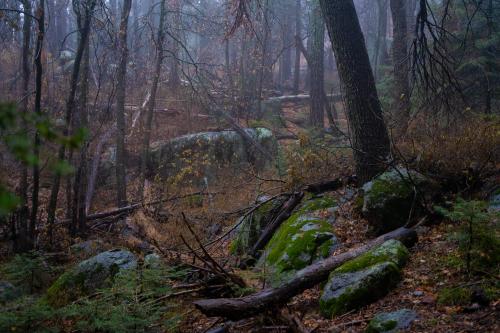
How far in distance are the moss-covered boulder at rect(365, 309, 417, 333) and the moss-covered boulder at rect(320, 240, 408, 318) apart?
18.9 inches

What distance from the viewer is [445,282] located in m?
4.36

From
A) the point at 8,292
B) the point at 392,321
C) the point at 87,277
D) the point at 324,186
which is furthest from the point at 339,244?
the point at 8,292

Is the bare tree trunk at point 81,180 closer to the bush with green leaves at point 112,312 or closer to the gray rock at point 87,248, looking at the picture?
the gray rock at point 87,248

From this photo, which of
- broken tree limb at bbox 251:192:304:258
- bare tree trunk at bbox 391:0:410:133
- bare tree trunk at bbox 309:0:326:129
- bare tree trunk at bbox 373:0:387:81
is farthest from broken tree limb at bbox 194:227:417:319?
bare tree trunk at bbox 373:0:387:81

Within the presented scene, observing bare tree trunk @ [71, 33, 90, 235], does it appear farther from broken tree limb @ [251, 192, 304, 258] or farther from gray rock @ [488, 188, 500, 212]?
gray rock @ [488, 188, 500, 212]

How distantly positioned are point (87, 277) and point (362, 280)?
13.4 feet

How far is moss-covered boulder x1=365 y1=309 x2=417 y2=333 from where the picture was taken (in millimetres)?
3762

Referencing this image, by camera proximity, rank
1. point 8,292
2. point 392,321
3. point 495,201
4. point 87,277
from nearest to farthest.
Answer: point 392,321 < point 8,292 < point 495,201 < point 87,277

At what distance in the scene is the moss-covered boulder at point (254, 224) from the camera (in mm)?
7488

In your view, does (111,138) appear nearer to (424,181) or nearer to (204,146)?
(204,146)

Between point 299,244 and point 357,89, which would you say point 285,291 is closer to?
point 299,244

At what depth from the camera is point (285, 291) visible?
4633 mm

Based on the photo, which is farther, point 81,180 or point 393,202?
point 81,180

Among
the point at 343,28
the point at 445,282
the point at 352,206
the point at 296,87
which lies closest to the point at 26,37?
the point at 343,28
